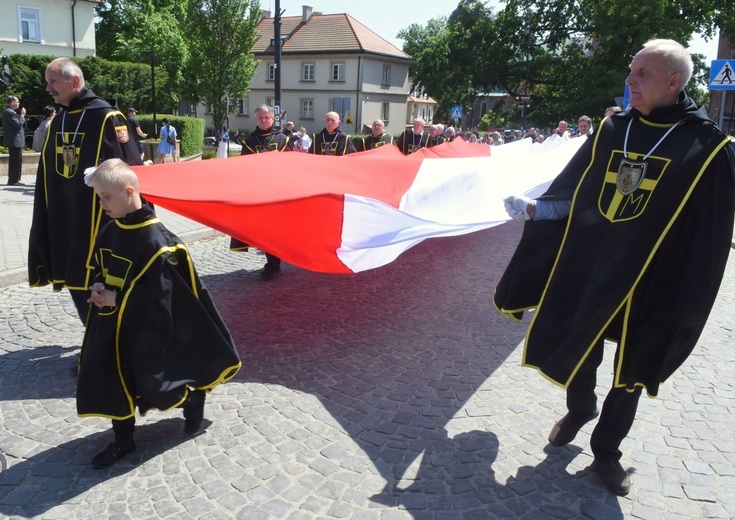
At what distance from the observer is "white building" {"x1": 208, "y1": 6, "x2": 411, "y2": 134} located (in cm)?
4769

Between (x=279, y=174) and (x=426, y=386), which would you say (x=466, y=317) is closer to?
(x=426, y=386)

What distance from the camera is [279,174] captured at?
17.9 ft

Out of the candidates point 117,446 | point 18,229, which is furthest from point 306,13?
point 117,446

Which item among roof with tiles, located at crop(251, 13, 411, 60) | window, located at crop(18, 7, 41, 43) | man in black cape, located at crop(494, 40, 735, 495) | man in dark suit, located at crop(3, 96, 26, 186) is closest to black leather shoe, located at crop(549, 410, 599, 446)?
man in black cape, located at crop(494, 40, 735, 495)

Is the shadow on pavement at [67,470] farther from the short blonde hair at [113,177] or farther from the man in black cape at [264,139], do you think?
the man in black cape at [264,139]

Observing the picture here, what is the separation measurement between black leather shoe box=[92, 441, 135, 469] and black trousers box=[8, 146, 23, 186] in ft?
40.9

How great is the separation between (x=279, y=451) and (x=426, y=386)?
1.27 m

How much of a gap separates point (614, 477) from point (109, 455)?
8.42ft

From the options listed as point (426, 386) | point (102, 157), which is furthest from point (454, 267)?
point (102, 157)

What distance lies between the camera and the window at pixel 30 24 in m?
31.2

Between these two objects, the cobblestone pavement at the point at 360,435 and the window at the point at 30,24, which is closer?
the cobblestone pavement at the point at 360,435

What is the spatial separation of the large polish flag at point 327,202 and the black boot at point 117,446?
1.67 m

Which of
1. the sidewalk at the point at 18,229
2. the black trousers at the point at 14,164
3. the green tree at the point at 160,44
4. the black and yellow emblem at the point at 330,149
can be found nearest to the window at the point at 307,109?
the green tree at the point at 160,44

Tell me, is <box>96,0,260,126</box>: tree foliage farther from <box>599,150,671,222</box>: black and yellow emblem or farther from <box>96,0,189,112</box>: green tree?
<box>599,150,671,222</box>: black and yellow emblem
